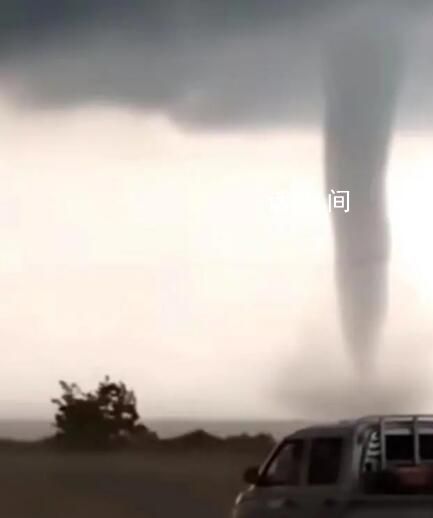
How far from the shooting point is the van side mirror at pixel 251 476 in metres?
3.51

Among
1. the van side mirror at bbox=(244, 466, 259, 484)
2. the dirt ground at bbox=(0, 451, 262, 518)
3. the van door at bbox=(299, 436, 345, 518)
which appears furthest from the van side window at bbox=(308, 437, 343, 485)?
the dirt ground at bbox=(0, 451, 262, 518)

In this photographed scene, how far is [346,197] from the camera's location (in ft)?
13.7

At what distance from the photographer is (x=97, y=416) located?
161 inches

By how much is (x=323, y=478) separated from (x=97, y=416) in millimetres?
1047

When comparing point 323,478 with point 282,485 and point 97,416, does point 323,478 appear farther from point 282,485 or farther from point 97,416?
point 97,416

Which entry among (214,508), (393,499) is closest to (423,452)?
(393,499)

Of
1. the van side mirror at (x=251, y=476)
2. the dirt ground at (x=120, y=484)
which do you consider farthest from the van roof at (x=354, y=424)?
the dirt ground at (x=120, y=484)

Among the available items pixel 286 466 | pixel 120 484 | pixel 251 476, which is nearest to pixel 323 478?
pixel 286 466

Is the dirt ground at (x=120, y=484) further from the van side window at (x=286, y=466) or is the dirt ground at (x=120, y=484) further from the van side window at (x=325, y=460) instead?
the van side window at (x=325, y=460)

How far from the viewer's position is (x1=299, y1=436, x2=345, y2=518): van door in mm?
3291

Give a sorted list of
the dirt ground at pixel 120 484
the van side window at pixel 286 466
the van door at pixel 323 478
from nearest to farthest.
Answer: the van door at pixel 323 478
the van side window at pixel 286 466
the dirt ground at pixel 120 484

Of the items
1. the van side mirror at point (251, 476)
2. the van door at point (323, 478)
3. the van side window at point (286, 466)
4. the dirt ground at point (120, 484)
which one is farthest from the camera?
the dirt ground at point (120, 484)

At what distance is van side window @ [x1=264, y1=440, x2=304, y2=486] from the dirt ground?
0.43 metres

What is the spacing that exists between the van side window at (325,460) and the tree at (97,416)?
87 cm
